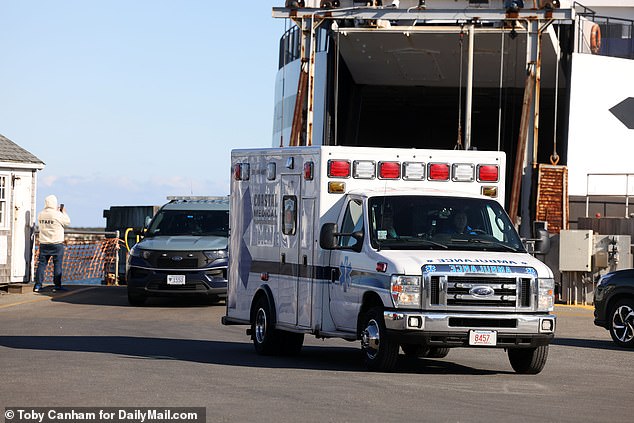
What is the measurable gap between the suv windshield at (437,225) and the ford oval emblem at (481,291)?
779 millimetres

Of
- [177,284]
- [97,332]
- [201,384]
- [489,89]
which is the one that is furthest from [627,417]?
[489,89]

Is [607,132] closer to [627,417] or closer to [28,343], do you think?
[28,343]

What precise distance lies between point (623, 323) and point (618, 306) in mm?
243

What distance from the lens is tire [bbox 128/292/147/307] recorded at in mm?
24250

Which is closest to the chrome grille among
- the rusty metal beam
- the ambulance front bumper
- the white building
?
the ambulance front bumper

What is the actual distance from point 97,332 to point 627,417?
9887mm

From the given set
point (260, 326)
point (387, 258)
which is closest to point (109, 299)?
point (260, 326)

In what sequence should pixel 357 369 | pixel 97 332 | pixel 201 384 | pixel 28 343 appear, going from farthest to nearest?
pixel 97 332 → pixel 28 343 → pixel 357 369 → pixel 201 384

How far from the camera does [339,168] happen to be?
14391 millimetres

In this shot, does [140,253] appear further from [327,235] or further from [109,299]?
[327,235]

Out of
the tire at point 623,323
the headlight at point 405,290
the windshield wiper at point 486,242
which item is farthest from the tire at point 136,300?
the headlight at point 405,290

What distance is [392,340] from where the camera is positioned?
1293 centimetres

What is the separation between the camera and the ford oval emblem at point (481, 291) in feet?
42.3

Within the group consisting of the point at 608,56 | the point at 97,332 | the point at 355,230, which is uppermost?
the point at 608,56
